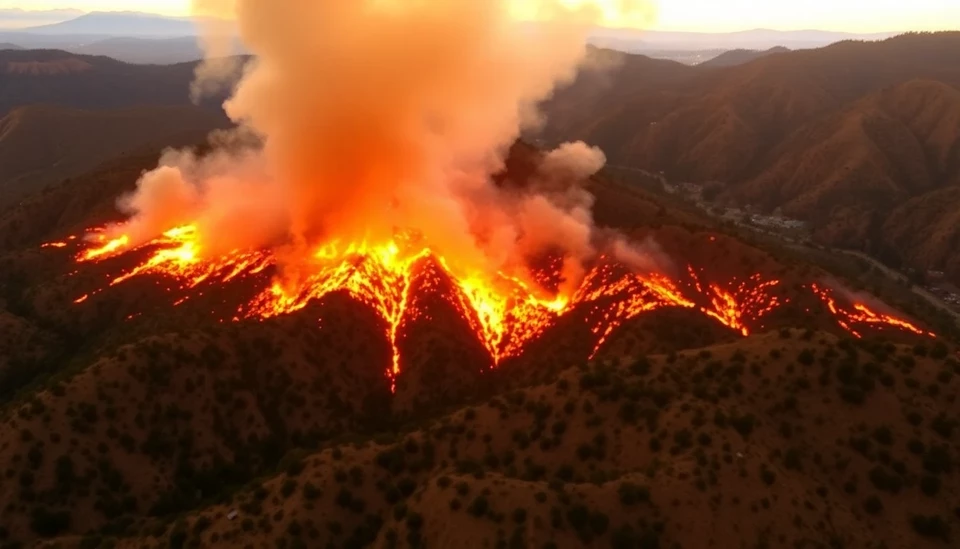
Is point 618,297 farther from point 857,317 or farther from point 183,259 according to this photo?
point 183,259

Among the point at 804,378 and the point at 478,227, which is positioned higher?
the point at 478,227

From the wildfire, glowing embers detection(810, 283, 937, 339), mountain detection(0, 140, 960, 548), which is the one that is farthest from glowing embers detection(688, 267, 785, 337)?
glowing embers detection(810, 283, 937, 339)

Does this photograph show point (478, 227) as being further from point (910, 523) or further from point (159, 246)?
point (910, 523)

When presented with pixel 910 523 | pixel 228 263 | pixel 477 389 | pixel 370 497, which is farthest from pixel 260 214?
pixel 910 523

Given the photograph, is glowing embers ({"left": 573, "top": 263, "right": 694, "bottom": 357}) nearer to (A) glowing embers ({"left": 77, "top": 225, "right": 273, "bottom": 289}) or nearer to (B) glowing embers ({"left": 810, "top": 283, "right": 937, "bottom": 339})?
(B) glowing embers ({"left": 810, "top": 283, "right": 937, "bottom": 339})

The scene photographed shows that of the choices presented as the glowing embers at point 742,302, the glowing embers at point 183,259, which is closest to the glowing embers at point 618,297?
the glowing embers at point 742,302
